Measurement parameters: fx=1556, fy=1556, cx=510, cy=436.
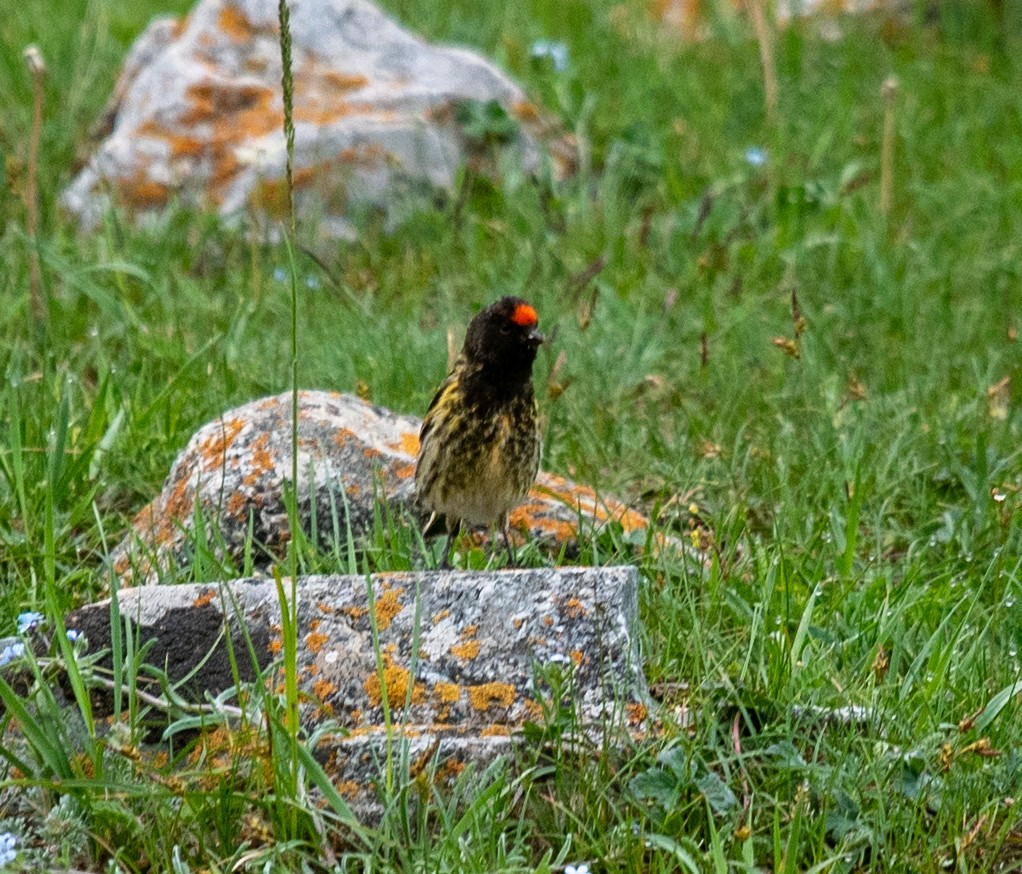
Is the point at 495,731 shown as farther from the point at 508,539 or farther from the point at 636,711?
the point at 508,539

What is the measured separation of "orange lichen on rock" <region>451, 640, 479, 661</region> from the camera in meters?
3.62

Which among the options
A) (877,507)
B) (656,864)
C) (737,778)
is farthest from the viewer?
(877,507)

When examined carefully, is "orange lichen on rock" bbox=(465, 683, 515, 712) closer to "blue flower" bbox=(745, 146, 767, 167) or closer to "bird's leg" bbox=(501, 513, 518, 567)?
"bird's leg" bbox=(501, 513, 518, 567)

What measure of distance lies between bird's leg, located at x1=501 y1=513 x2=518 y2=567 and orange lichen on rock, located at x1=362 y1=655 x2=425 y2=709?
0.97 metres

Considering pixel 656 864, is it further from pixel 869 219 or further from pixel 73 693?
pixel 869 219

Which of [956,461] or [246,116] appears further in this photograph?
[246,116]

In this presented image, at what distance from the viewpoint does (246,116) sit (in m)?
7.96

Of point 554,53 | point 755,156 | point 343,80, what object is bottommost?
point 755,156

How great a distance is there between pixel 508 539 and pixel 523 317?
0.73 m

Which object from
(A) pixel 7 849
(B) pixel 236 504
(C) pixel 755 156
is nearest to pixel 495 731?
(A) pixel 7 849

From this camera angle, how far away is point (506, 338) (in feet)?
16.0

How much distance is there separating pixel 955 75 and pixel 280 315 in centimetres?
503

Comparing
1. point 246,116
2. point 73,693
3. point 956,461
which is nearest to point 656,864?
point 73,693

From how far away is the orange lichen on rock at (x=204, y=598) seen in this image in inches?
143
